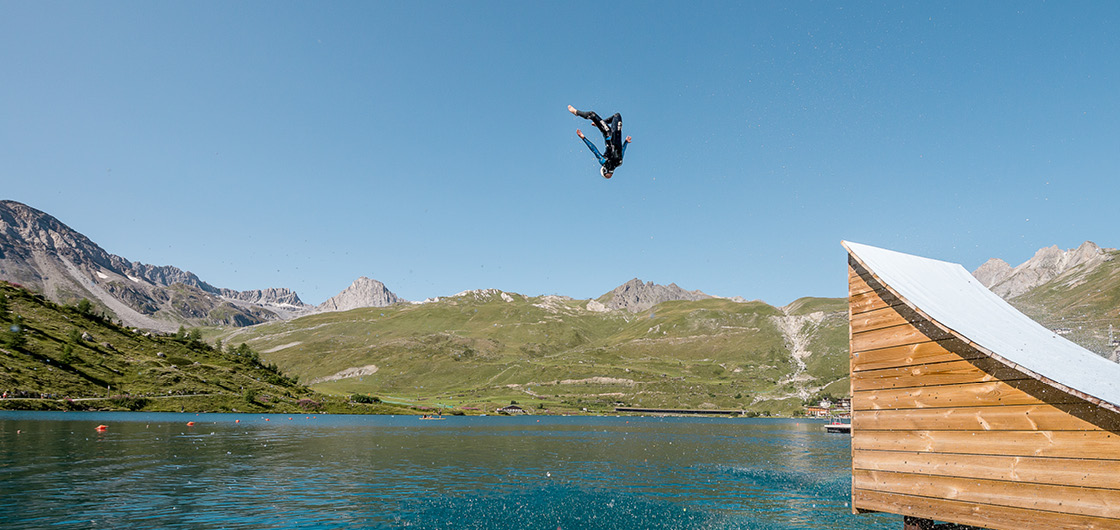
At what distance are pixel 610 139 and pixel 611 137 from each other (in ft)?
0.40

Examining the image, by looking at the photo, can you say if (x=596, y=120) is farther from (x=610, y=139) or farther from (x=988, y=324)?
(x=988, y=324)

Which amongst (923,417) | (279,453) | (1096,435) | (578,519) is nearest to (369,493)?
(578,519)

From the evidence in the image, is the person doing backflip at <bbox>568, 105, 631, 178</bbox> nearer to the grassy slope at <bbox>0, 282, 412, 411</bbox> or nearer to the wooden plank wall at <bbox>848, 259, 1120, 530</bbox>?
the wooden plank wall at <bbox>848, 259, 1120, 530</bbox>

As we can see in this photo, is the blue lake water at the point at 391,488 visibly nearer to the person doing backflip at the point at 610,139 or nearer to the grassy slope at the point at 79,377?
the person doing backflip at the point at 610,139

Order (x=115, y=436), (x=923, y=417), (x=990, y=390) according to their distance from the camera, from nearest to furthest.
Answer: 1. (x=990, y=390)
2. (x=923, y=417)
3. (x=115, y=436)

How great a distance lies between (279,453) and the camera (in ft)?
241

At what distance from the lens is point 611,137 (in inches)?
1101

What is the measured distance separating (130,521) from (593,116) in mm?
34628

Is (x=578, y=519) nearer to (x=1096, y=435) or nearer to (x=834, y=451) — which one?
(x=1096, y=435)

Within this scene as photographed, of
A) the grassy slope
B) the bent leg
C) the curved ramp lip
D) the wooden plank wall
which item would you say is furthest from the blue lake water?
the grassy slope

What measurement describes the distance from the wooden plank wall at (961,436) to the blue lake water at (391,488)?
64.6 feet

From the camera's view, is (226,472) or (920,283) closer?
(920,283)

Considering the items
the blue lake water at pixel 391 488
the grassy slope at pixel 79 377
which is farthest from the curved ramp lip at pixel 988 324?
the grassy slope at pixel 79 377

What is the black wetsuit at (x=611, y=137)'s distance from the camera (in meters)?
27.3
